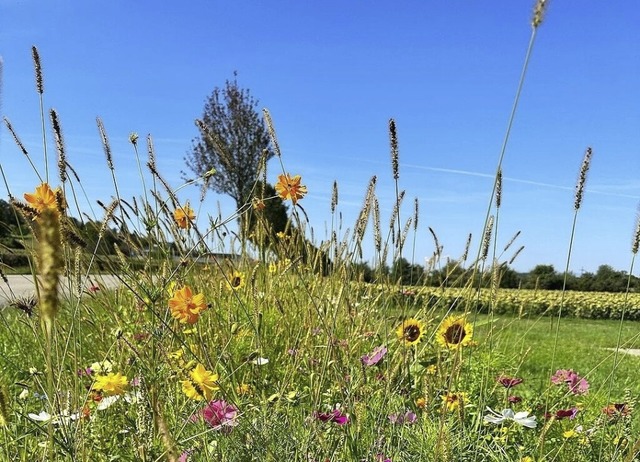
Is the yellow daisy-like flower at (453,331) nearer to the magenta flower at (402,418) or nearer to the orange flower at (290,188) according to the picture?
the magenta flower at (402,418)

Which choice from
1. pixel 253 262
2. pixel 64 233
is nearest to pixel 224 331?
pixel 64 233

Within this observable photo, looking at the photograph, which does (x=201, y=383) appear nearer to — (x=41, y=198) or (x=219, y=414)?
(x=219, y=414)

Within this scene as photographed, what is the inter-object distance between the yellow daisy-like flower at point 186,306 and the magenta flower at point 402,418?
596 millimetres

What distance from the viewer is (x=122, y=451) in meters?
1.89

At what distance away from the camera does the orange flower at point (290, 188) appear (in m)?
2.06

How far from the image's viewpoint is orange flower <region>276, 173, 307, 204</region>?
2.06m

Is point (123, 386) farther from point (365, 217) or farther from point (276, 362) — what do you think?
point (276, 362)

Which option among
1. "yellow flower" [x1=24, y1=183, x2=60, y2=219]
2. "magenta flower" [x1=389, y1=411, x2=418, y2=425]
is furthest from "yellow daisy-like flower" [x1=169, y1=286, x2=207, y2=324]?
"magenta flower" [x1=389, y1=411, x2=418, y2=425]

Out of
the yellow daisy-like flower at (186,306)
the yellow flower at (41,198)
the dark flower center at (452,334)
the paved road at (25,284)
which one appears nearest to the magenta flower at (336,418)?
the yellow daisy-like flower at (186,306)

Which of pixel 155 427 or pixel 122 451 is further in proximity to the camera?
pixel 122 451

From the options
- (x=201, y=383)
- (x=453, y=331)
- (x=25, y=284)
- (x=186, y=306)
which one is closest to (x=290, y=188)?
(x=186, y=306)

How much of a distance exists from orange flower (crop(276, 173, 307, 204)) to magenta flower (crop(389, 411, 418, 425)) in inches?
30.4

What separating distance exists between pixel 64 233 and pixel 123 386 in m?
0.45

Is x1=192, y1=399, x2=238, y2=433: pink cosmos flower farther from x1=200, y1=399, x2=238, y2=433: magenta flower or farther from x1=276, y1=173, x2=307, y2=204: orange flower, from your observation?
x1=276, y1=173, x2=307, y2=204: orange flower
